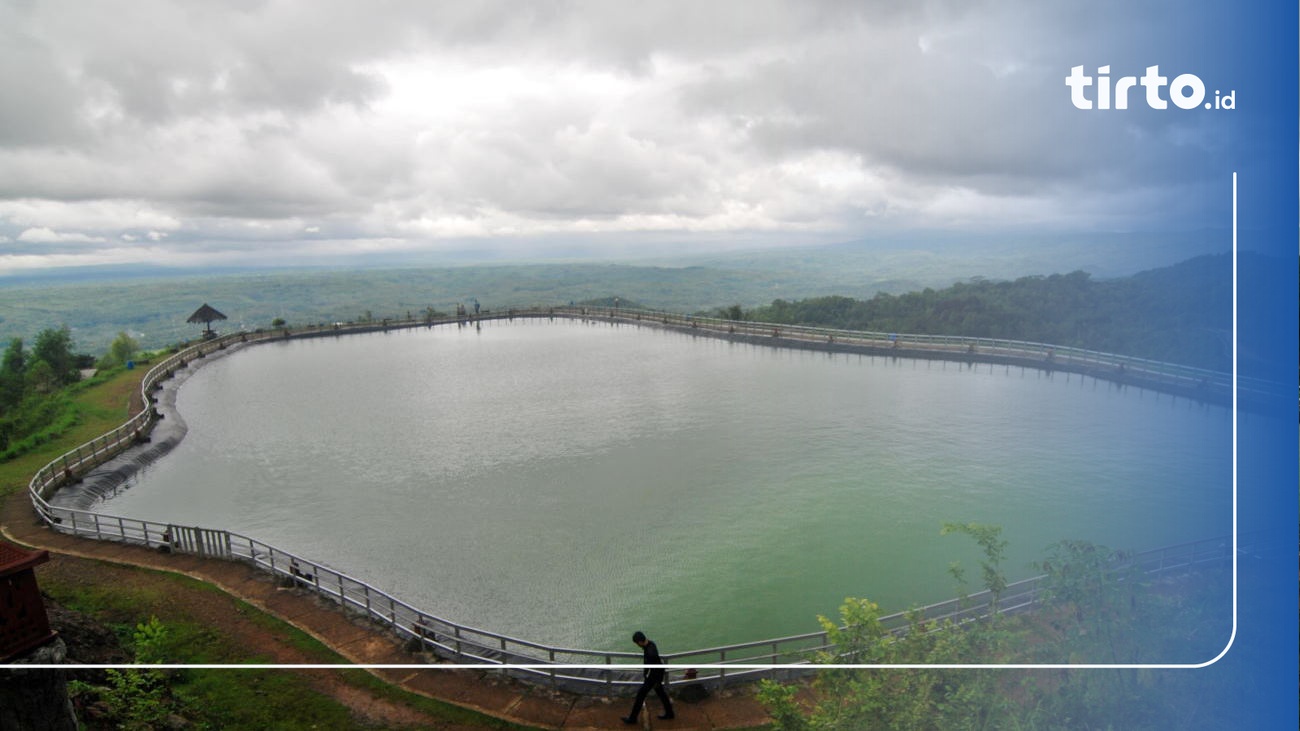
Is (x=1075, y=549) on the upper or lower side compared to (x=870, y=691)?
upper

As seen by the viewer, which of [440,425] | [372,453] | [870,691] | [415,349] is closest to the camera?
[870,691]

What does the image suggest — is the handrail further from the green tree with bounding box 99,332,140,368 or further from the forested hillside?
the green tree with bounding box 99,332,140,368

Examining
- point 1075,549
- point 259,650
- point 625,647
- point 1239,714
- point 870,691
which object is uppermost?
point 1075,549

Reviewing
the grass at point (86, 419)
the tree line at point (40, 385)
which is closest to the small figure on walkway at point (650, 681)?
the grass at point (86, 419)

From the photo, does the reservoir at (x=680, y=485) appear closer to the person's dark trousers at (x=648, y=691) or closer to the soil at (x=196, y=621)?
the soil at (x=196, y=621)

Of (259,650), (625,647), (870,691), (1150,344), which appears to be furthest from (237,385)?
(1150,344)

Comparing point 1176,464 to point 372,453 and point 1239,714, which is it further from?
point 372,453
